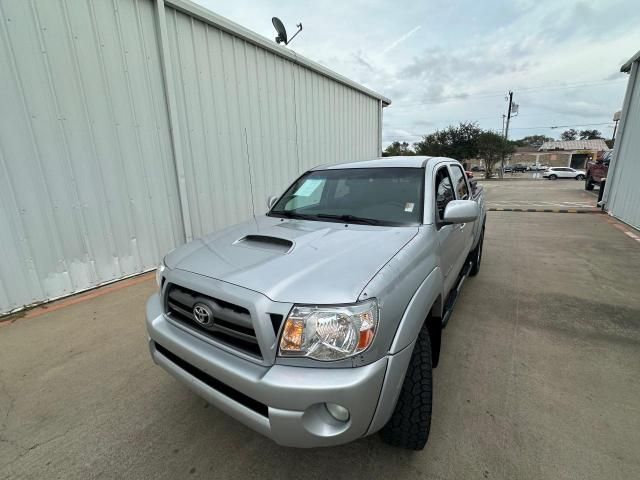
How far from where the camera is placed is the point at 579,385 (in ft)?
6.93

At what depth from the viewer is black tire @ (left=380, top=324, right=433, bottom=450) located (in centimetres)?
153

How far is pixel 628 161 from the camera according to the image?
24.3 feet

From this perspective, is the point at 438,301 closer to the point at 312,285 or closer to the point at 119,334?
the point at 312,285

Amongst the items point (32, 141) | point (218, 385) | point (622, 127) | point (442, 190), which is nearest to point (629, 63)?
point (622, 127)

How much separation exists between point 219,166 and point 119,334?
3.11m

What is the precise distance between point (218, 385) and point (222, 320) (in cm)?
32

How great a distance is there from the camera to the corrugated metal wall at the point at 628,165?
6891 mm

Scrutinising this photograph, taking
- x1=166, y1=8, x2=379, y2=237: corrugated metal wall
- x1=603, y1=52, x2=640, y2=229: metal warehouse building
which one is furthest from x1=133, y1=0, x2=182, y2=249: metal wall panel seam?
x1=603, y1=52, x2=640, y2=229: metal warehouse building

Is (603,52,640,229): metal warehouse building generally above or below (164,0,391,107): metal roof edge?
below

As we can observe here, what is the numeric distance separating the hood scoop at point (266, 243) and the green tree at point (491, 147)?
35.5m

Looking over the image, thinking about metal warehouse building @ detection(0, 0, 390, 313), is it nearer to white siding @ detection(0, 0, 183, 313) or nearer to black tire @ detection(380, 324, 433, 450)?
white siding @ detection(0, 0, 183, 313)

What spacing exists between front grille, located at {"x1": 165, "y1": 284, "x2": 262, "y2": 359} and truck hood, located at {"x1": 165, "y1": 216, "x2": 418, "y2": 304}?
0.12 metres

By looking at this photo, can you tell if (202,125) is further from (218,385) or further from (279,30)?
(218,385)

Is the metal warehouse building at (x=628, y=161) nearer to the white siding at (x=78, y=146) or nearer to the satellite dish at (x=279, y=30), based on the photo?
the satellite dish at (x=279, y=30)
